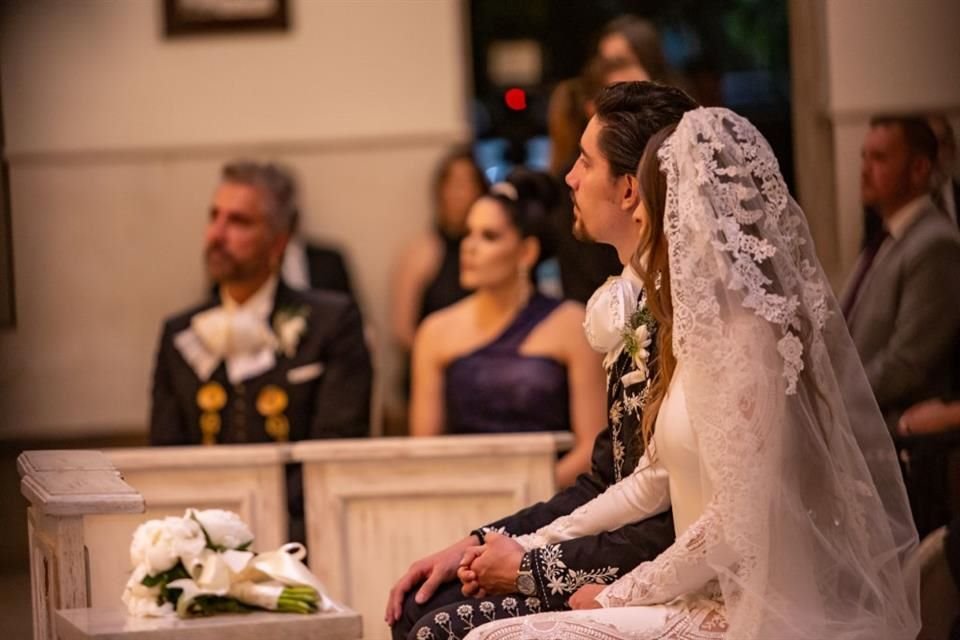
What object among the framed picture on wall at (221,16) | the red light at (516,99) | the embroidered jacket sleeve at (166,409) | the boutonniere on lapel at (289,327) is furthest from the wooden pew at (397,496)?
the red light at (516,99)

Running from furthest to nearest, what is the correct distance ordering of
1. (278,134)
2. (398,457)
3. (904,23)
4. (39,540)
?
(278,134) < (904,23) < (398,457) < (39,540)

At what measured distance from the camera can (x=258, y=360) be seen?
4.82m

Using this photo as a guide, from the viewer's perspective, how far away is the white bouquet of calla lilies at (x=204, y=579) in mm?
2793

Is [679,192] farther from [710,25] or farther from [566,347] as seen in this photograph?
[710,25]

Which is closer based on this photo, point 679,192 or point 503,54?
point 679,192

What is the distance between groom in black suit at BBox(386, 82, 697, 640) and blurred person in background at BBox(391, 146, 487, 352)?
11.0 feet

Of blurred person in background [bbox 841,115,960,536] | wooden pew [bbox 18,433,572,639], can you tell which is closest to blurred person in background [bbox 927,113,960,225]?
blurred person in background [bbox 841,115,960,536]

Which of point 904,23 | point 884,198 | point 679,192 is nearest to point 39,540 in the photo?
point 679,192

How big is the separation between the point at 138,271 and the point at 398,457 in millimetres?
3741

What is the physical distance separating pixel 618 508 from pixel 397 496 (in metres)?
1.33

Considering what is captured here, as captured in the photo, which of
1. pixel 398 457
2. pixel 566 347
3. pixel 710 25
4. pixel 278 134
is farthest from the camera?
pixel 710 25

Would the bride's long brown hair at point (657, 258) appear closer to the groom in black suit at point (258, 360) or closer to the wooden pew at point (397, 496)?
the wooden pew at point (397, 496)

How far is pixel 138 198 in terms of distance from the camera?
7.65 meters

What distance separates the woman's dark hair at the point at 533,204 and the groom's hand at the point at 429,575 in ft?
6.16
